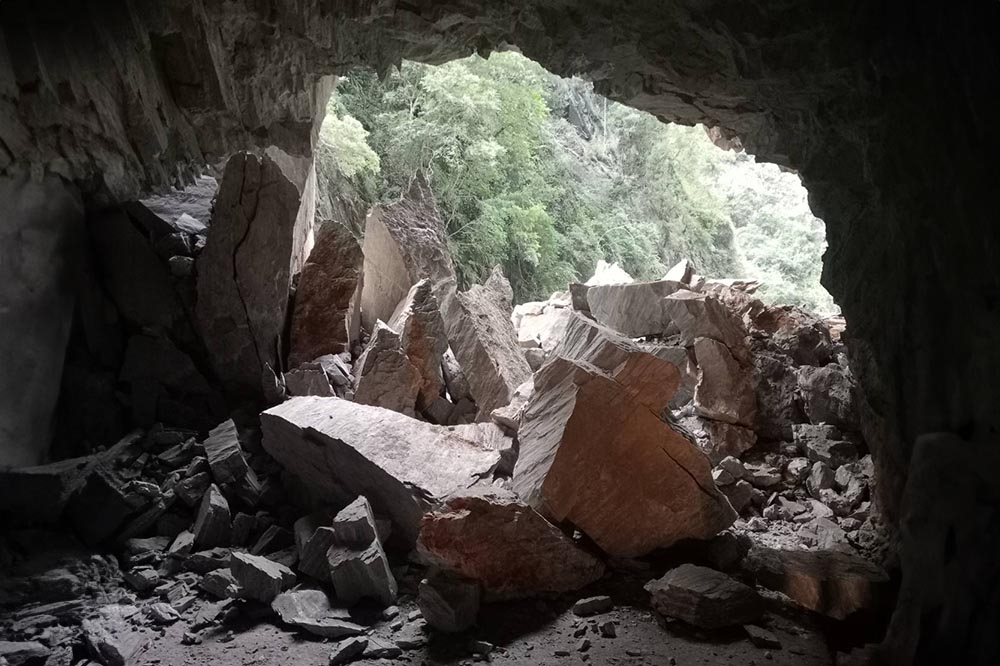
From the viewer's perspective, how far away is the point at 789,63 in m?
2.84

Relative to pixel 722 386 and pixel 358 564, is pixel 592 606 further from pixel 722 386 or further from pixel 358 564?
pixel 722 386

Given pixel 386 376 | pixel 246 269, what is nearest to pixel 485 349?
pixel 386 376

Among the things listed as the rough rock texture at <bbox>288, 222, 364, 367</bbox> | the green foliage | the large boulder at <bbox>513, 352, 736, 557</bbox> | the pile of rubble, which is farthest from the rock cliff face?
the green foliage

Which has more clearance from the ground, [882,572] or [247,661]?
[882,572]

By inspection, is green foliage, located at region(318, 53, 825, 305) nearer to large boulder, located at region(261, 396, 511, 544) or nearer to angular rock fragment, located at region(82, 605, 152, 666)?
large boulder, located at region(261, 396, 511, 544)

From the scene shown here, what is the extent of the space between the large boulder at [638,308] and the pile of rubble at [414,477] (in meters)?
1.01

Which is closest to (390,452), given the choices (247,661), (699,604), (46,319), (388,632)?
(388,632)

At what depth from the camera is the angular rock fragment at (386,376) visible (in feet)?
14.8

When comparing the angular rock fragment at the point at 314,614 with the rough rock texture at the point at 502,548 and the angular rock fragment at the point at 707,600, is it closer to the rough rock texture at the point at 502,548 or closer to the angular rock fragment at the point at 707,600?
the rough rock texture at the point at 502,548

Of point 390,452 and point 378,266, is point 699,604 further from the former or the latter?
point 378,266

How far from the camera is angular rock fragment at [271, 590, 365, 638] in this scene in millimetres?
2828

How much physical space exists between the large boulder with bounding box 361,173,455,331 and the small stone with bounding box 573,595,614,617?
3.34 m

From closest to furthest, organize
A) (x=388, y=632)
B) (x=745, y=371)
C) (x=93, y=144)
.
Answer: (x=388, y=632)
(x=93, y=144)
(x=745, y=371)

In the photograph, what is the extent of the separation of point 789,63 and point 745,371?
Result: 7.82 ft
